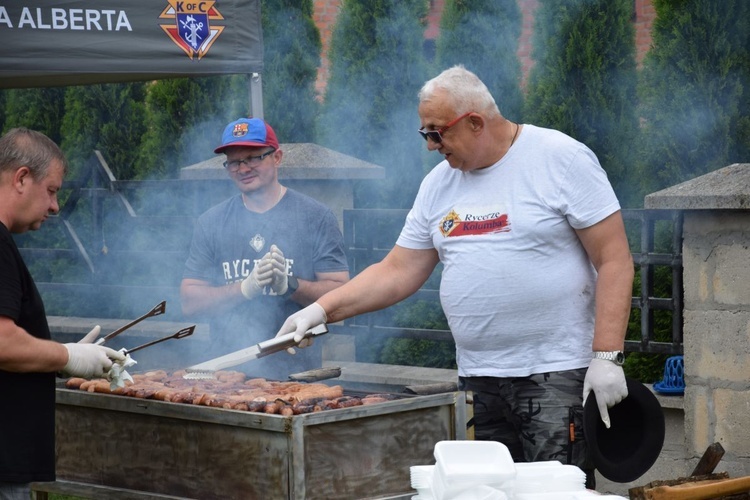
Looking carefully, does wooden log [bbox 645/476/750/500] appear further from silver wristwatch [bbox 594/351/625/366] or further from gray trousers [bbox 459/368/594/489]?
gray trousers [bbox 459/368/594/489]

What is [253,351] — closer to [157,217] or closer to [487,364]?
[487,364]

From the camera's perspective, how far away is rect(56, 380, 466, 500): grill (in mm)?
3502

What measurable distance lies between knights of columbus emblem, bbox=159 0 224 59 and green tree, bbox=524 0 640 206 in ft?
10.9

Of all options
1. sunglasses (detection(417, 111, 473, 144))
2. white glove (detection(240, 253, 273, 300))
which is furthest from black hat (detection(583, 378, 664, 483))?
white glove (detection(240, 253, 273, 300))

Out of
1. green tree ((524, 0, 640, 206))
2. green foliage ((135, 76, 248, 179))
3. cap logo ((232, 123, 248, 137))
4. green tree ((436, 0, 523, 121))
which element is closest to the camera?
cap logo ((232, 123, 248, 137))

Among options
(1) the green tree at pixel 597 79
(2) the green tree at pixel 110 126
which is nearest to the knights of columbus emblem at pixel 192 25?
(1) the green tree at pixel 597 79

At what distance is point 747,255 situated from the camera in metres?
4.64

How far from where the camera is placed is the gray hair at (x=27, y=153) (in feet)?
10.6

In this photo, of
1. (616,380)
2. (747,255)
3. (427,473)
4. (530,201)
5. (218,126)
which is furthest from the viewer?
(218,126)

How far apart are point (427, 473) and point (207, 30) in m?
3.52

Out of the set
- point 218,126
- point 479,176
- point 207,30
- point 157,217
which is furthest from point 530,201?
point 218,126

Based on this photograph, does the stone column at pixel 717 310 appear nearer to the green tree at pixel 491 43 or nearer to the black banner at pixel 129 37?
the black banner at pixel 129 37

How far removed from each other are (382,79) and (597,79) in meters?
2.03

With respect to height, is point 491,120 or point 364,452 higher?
point 491,120
